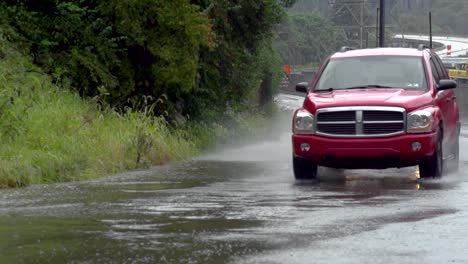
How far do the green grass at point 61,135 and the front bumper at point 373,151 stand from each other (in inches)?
123

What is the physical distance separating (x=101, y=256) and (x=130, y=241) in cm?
73

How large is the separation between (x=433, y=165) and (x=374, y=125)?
0.97 m

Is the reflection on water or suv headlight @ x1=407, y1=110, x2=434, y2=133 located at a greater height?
suv headlight @ x1=407, y1=110, x2=434, y2=133

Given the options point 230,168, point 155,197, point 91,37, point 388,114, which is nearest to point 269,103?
point 91,37

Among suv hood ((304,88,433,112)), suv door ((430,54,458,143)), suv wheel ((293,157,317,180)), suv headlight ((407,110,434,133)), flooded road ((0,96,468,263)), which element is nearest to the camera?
flooded road ((0,96,468,263))

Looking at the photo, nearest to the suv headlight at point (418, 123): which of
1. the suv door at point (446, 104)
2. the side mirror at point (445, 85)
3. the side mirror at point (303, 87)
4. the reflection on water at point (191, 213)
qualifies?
the reflection on water at point (191, 213)

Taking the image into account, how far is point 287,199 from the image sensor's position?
12398mm

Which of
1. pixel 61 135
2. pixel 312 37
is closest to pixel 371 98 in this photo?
pixel 61 135

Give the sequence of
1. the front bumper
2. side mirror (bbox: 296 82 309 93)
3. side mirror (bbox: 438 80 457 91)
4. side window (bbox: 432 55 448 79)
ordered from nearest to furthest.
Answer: the front bumper
side mirror (bbox: 438 80 457 91)
side mirror (bbox: 296 82 309 93)
side window (bbox: 432 55 448 79)

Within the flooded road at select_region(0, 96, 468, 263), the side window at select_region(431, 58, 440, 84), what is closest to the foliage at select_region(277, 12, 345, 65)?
the side window at select_region(431, 58, 440, 84)

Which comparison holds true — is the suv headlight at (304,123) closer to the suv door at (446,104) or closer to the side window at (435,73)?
the suv door at (446,104)

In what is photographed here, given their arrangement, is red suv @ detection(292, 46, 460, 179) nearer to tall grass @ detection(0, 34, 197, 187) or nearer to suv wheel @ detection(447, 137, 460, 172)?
suv wheel @ detection(447, 137, 460, 172)

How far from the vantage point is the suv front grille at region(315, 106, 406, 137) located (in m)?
15.1

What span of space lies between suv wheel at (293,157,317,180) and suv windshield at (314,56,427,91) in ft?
4.41
